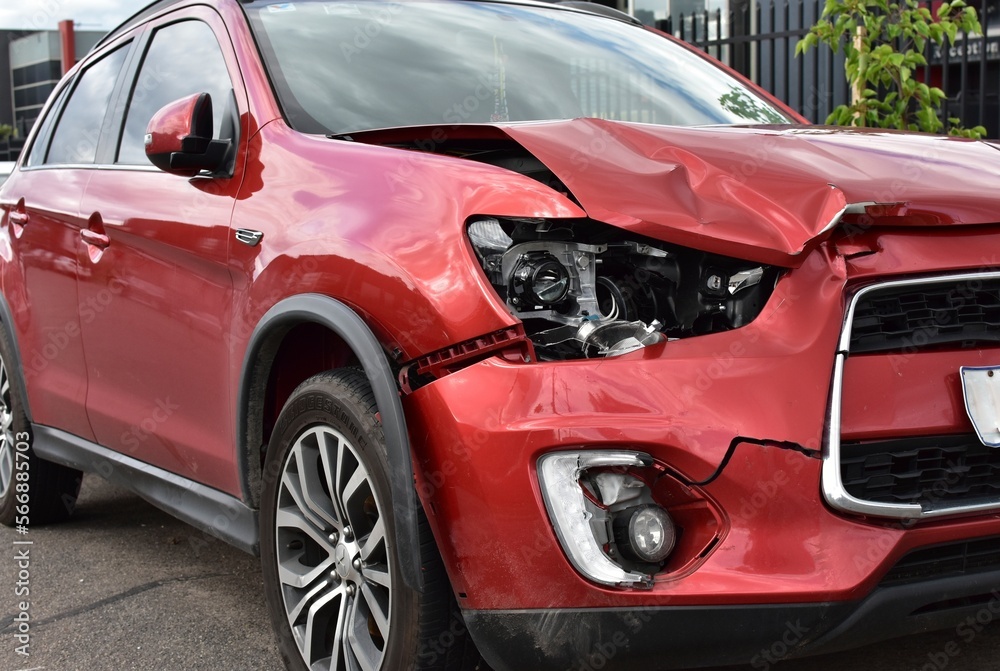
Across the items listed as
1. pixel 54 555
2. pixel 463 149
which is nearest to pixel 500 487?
pixel 463 149

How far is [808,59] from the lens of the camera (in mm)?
9148

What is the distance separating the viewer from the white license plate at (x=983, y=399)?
2.28 m

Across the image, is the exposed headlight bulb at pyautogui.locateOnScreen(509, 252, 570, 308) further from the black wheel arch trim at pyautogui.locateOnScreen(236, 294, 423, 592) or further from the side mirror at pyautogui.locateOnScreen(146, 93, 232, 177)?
the side mirror at pyautogui.locateOnScreen(146, 93, 232, 177)

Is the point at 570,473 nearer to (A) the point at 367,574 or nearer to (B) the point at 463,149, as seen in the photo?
(A) the point at 367,574

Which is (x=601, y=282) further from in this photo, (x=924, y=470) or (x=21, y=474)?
(x=21, y=474)

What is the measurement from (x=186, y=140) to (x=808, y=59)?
703 cm

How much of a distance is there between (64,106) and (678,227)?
3354 mm

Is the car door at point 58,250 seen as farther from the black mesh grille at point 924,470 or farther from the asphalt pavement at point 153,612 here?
the black mesh grille at point 924,470

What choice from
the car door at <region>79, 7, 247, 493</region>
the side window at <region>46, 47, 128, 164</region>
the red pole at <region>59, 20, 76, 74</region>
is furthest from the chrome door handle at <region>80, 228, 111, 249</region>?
the red pole at <region>59, 20, 76, 74</region>

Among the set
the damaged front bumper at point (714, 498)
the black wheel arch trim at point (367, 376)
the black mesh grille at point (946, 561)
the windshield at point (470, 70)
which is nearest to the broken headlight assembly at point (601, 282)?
the damaged front bumper at point (714, 498)

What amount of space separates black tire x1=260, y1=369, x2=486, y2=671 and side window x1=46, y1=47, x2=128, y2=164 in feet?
6.29

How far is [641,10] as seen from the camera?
37.3ft

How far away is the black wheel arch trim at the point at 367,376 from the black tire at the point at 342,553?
0.03 meters

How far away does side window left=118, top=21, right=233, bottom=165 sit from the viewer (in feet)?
11.3
